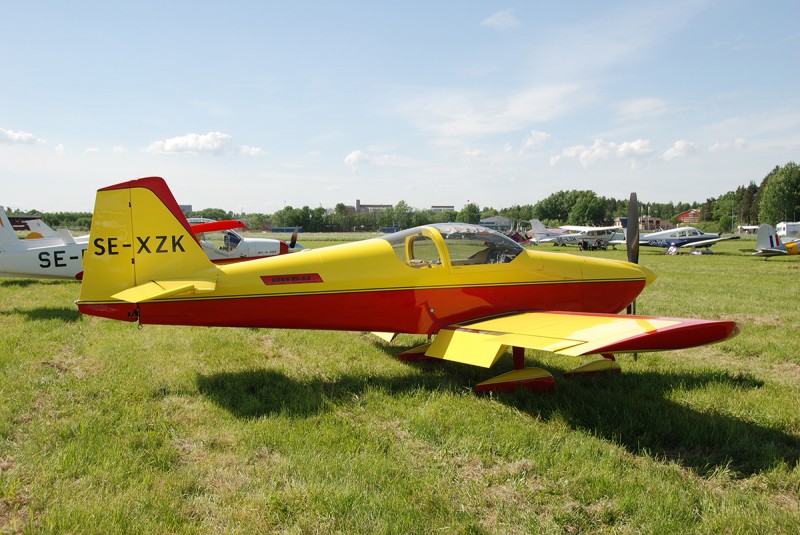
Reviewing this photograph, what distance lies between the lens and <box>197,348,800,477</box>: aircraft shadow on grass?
3.71m

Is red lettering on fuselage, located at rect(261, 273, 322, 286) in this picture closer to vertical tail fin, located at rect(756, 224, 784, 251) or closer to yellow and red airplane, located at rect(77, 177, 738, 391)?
yellow and red airplane, located at rect(77, 177, 738, 391)

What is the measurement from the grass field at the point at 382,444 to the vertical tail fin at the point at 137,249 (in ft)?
3.46

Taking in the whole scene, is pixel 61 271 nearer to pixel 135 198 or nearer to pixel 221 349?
pixel 221 349

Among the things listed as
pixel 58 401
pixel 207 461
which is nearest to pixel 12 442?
pixel 58 401

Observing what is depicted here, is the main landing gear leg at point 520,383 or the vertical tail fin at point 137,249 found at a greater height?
the vertical tail fin at point 137,249

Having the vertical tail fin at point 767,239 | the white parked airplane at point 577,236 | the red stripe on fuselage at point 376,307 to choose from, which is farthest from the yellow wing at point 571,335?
the white parked airplane at point 577,236

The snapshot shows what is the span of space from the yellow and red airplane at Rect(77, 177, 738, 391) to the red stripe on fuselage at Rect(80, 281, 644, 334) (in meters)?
0.01

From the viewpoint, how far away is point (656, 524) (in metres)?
2.76

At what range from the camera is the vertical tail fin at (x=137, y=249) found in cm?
508

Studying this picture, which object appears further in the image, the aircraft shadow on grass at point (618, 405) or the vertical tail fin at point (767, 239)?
the vertical tail fin at point (767, 239)

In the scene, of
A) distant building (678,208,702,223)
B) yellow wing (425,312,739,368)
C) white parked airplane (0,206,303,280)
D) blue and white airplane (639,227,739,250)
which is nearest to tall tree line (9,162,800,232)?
distant building (678,208,702,223)

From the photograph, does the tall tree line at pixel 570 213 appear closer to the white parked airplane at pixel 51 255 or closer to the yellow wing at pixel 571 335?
the white parked airplane at pixel 51 255

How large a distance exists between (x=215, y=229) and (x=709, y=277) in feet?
48.7

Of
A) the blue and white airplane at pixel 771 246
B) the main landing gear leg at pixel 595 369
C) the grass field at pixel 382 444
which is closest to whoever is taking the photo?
the grass field at pixel 382 444
